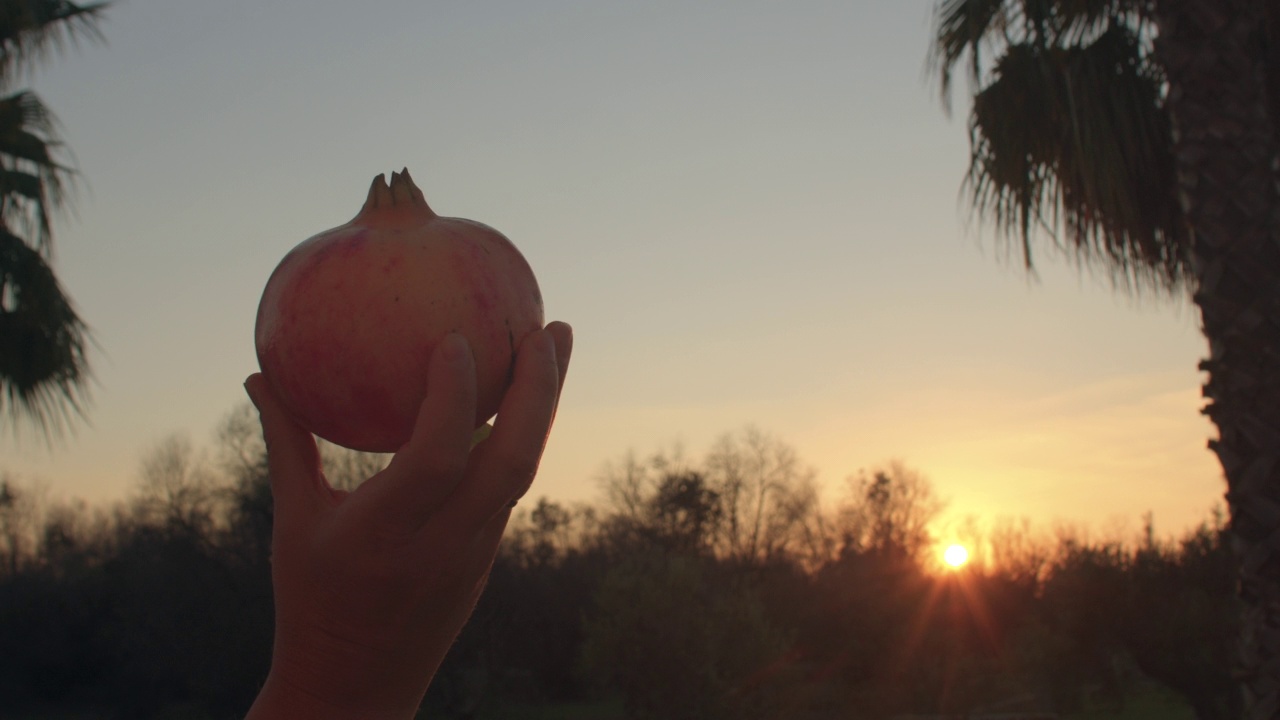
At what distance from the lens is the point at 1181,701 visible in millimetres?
29484

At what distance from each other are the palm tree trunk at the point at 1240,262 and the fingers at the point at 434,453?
5017 millimetres

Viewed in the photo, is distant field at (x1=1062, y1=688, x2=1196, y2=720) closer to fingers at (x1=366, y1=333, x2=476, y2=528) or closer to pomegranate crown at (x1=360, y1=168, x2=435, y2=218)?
pomegranate crown at (x1=360, y1=168, x2=435, y2=218)

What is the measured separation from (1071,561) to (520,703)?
14308mm

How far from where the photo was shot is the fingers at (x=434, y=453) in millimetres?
1241

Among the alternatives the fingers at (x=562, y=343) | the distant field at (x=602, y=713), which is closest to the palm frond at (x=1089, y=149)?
the fingers at (x=562, y=343)

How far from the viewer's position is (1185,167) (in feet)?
19.4

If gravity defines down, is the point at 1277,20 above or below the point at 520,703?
above

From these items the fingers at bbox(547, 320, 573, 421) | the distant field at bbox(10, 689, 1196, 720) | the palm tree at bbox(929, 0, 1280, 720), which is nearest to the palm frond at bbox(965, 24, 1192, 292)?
the palm tree at bbox(929, 0, 1280, 720)

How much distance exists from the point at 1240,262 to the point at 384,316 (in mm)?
5318

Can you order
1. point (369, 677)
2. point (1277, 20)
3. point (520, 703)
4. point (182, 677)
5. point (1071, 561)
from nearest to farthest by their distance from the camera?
1. point (369, 677)
2. point (1277, 20)
3. point (182, 677)
4. point (1071, 561)
5. point (520, 703)

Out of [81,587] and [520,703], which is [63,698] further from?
[520,703]

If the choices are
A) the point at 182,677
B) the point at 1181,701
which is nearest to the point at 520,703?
the point at 182,677

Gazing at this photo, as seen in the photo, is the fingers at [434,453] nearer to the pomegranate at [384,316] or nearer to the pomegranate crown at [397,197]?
the pomegranate at [384,316]

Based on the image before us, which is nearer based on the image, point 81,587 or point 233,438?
point 233,438
